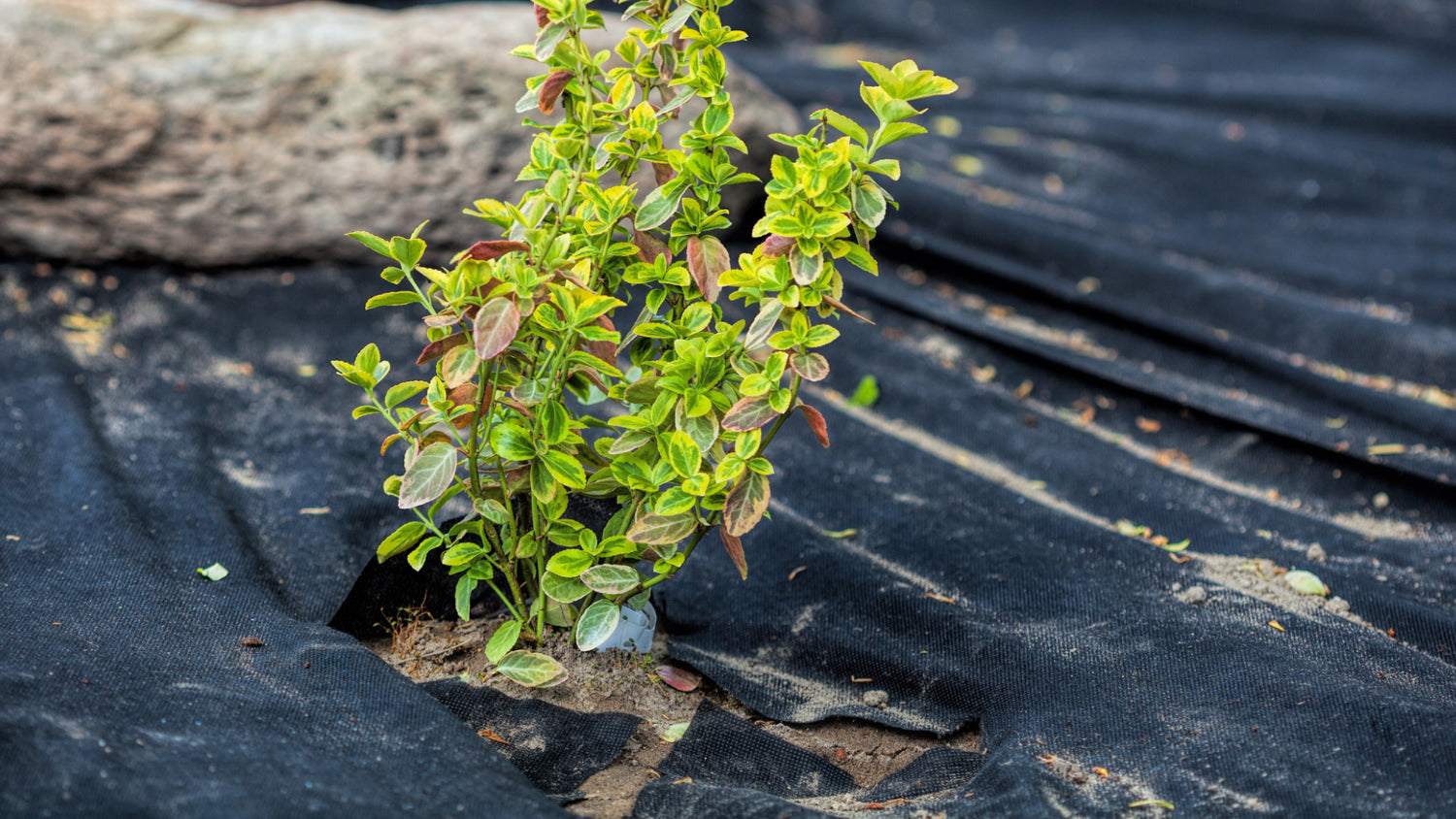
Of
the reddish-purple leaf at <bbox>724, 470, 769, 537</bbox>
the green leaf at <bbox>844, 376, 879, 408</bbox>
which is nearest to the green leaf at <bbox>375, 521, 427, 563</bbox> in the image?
the reddish-purple leaf at <bbox>724, 470, 769, 537</bbox>

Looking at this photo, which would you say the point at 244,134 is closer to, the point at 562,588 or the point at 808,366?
the point at 562,588

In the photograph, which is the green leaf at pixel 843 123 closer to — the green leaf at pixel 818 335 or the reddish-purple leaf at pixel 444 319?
the green leaf at pixel 818 335

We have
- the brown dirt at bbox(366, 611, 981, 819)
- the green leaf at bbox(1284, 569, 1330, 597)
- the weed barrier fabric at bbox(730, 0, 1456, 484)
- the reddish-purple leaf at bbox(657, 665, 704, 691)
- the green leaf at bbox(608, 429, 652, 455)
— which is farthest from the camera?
the weed barrier fabric at bbox(730, 0, 1456, 484)

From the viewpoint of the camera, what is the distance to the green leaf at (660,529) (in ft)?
4.50

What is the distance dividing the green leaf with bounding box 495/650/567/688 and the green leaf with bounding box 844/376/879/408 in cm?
134

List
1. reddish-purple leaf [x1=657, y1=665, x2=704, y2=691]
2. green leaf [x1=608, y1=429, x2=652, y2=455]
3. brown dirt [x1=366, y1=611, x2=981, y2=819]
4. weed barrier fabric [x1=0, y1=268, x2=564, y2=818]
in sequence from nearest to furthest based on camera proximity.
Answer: weed barrier fabric [x1=0, y1=268, x2=564, y2=818]
green leaf [x1=608, y1=429, x2=652, y2=455]
brown dirt [x1=366, y1=611, x2=981, y2=819]
reddish-purple leaf [x1=657, y1=665, x2=704, y2=691]

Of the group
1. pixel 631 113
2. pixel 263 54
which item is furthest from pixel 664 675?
pixel 263 54

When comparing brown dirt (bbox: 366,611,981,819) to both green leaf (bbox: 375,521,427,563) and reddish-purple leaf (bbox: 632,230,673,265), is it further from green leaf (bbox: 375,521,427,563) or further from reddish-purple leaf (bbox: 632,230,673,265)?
reddish-purple leaf (bbox: 632,230,673,265)

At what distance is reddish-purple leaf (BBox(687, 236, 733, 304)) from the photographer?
134 centimetres

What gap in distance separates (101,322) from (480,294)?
6.61ft

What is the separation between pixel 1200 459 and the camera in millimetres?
2416

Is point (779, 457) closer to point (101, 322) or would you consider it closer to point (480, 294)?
point (480, 294)

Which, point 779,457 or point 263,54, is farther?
point 263,54

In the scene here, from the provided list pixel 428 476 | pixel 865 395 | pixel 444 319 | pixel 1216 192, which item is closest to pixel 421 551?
pixel 428 476
